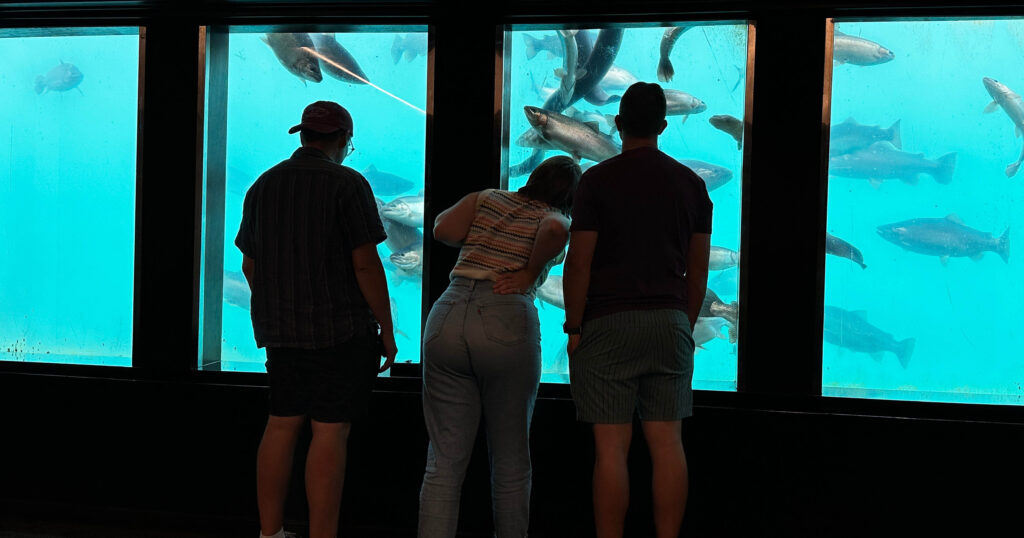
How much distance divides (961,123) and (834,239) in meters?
0.59

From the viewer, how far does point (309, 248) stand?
2.37 metres

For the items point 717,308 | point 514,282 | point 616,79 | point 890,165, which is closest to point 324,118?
point 514,282

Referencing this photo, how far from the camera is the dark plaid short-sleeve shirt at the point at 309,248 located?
7.79 feet

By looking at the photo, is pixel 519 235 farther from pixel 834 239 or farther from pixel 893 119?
pixel 893 119

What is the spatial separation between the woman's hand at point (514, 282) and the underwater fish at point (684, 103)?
1.10 m

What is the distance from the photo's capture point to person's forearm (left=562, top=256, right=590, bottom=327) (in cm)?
226

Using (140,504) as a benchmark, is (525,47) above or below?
above

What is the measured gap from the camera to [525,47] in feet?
10.4

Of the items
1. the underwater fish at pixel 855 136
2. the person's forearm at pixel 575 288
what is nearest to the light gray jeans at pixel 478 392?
Answer: the person's forearm at pixel 575 288

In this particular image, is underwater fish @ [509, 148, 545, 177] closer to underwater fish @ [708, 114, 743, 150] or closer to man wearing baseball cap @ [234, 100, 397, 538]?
underwater fish @ [708, 114, 743, 150]

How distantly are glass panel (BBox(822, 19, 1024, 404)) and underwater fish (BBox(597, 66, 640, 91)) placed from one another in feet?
2.31

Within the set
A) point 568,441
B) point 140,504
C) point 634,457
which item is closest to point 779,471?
point 634,457

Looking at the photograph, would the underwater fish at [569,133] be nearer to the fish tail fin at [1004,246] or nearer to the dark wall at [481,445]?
the dark wall at [481,445]

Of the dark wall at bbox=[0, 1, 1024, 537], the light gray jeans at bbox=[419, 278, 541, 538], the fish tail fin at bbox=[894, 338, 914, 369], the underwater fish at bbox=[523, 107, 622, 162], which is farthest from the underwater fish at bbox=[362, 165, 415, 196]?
the fish tail fin at bbox=[894, 338, 914, 369]
